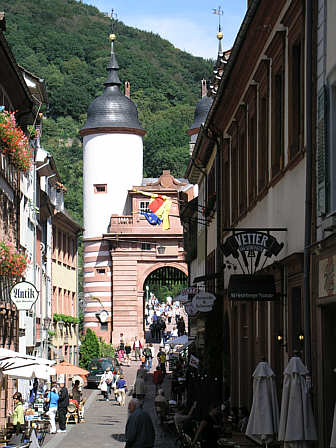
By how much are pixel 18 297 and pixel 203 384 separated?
504cm

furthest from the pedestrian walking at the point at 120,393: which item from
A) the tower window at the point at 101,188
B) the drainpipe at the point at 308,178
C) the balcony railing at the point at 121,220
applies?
the tower window at the point at 101,188

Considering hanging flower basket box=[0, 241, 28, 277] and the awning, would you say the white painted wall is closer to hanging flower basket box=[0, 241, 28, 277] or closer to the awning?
the awning

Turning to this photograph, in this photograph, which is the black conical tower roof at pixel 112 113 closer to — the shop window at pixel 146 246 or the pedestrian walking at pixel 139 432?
the shop window at pixel 146 246

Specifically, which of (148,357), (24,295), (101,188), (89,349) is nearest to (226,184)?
(24,295)

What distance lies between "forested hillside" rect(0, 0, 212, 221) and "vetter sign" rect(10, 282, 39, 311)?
89472 mm

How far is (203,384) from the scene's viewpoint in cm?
2656

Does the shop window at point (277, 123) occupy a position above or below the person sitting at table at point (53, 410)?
above

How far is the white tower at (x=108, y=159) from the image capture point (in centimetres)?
7775

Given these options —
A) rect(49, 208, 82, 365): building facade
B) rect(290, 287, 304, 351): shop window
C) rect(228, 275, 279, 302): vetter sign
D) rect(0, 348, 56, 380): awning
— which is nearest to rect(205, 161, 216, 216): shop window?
rect(0, 348, 56, 380): awning

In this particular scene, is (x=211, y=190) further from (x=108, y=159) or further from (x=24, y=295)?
(x=108, y=159)

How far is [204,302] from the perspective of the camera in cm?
2777

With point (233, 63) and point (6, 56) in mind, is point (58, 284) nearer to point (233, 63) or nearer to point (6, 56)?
point (6, 56)

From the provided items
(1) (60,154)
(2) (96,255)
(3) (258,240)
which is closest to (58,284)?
(2) (96,255)

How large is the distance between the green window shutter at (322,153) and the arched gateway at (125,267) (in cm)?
6091
